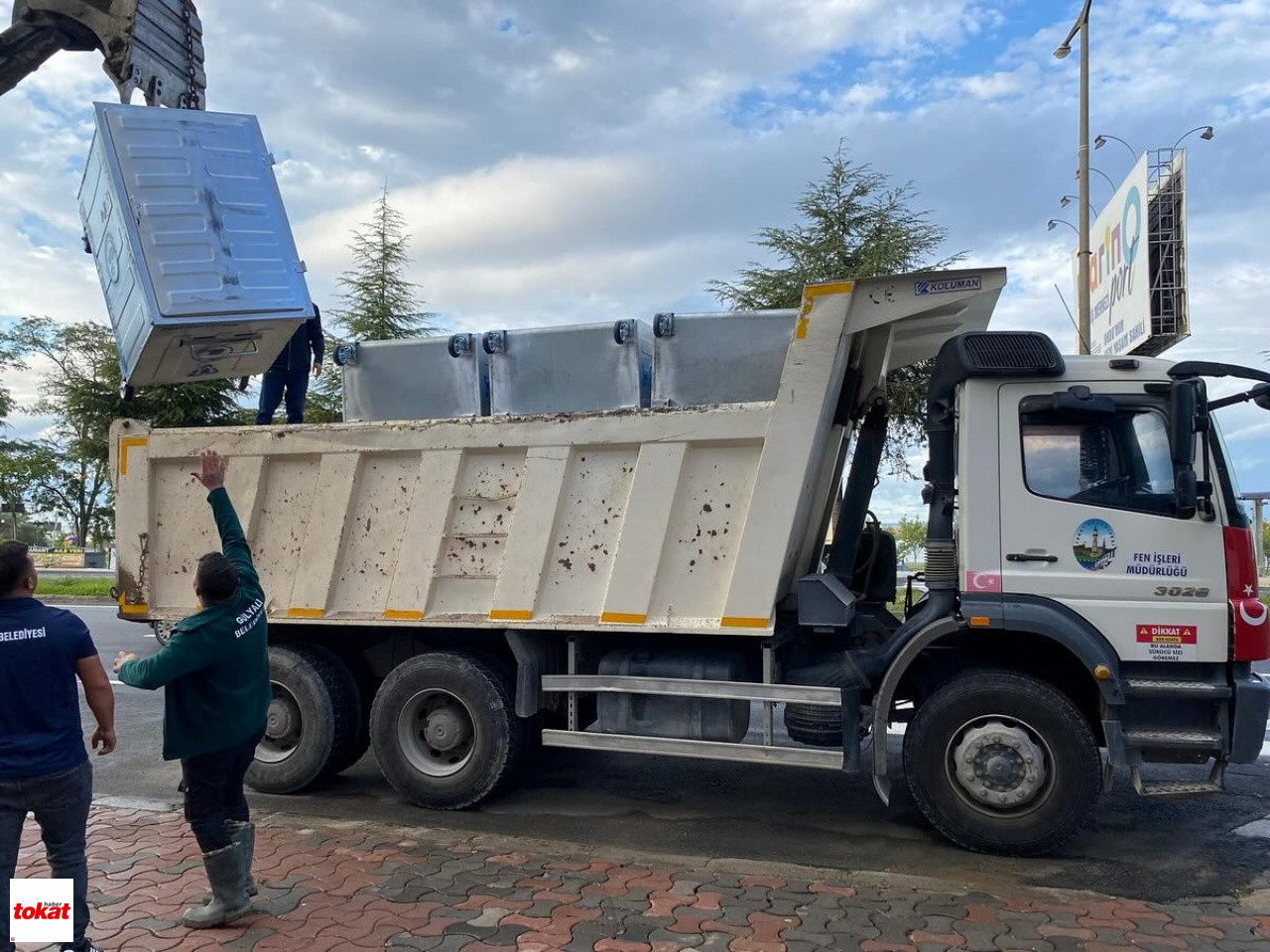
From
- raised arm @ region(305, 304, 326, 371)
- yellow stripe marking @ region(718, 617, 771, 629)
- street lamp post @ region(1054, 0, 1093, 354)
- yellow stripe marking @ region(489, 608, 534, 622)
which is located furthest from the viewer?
street lamp post @ region(1054, 0, 1093, 354)

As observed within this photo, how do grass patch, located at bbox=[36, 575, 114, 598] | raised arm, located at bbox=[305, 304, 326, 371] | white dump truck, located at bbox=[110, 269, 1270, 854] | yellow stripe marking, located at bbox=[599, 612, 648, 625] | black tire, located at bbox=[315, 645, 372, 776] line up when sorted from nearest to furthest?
white dump truck, located at bbox=[110, 269, 1270, 854] → yellow stripe marking, located at bbox=[599, 612, 648, 625] → black tire, located at bbox=[315, 645, 372, 776] → raised arm, located at bbox=[305, 304, 326, 371] → grass patch, located at bbox=[36, 575, 114, 598]

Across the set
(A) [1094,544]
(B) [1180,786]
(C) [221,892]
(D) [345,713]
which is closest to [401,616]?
(D) [345,713]

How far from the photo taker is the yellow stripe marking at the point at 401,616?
582 centimetres

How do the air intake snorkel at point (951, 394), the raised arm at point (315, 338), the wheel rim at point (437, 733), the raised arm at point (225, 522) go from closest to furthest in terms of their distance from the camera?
the raised arm at point (225, 522), the air intake snorkel at point (951, 394), the wheel rim at point (437, 733), the raised arm at point (315, 338)

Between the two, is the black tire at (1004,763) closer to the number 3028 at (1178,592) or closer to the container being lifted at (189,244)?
the number 3028 at (1178,592)

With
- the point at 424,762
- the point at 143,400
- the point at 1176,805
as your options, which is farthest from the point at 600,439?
the point at 143,400

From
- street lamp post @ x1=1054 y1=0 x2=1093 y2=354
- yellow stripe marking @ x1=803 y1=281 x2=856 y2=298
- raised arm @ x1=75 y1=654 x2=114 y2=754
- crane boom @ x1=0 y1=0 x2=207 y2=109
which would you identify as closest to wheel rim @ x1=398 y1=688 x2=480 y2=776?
raised arm @ x1=75 y1=654 x2=114 y2=754

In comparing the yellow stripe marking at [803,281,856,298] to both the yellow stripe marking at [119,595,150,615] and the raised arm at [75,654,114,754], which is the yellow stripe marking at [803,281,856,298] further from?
the yellow stripe marking at [119,595,150,615]

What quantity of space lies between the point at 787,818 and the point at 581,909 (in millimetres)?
1812

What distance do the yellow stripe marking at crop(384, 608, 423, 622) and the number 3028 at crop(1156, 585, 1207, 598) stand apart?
3997 millimetres

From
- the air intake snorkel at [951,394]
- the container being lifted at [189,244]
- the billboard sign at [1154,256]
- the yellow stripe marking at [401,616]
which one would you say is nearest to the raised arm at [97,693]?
the yellow stripe marking at [401,616]

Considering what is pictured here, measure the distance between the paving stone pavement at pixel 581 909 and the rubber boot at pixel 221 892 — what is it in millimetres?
62

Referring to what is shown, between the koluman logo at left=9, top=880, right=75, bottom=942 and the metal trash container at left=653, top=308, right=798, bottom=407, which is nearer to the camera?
the koluman logo at left=9, top=880, right=75, bottom=942

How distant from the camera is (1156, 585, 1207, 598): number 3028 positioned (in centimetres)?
471
